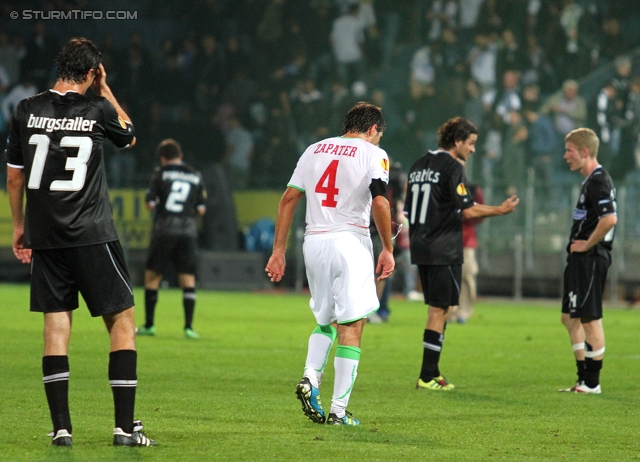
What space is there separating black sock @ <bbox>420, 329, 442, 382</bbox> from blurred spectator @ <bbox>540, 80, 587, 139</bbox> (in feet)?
50.7

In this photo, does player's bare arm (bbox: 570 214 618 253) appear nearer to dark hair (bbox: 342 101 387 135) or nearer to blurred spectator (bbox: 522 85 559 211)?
dark hair (bbox: 342 101 387 135)

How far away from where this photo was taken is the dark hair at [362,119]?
6453mm

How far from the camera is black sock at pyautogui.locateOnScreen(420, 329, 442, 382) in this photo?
27.4 feet

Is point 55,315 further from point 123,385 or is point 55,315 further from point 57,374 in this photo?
point 123,385

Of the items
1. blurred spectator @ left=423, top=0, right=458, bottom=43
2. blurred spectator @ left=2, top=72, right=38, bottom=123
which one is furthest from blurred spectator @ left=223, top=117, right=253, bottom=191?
blurred spectator @ left=423, top=0, right=458, bottom=43

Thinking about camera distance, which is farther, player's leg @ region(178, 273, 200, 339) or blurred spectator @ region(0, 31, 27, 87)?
blurred spectator @ region(0, 31, 27, 87)

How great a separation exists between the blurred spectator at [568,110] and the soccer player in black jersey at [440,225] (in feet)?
49.4

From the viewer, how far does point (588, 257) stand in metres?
8.38

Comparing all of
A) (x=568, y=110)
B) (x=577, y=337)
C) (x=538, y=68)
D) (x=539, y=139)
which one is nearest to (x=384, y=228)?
(x=577, y=337)

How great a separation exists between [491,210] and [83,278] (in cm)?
390

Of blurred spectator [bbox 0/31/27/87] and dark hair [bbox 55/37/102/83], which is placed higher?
blurred spectator [bbox 0/31/27/87]

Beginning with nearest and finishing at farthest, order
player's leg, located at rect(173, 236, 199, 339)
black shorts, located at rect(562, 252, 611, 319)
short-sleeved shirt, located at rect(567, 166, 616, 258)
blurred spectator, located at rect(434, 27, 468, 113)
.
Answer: short-sleeved shirt, located at rect(567, 166, 616, 258), black shorts, located at rect(562, 252, 611, 319), player's leg, located at rect(173, 236, 199, 339), blurred spectator, located at rect(434, 27, 468, 113)

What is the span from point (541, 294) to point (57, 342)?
702 inches

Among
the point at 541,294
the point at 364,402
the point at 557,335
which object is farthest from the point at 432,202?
the point at 541,294
